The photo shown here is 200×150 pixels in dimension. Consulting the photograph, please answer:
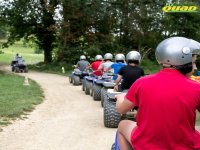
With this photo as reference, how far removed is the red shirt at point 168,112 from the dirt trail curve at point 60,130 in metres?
3.86

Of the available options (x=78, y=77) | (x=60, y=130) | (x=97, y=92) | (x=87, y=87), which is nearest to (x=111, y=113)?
(x=60, y=130)

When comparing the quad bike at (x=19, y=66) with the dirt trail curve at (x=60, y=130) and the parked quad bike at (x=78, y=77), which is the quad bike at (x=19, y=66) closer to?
the parked quad bike at (x=78, y=77)

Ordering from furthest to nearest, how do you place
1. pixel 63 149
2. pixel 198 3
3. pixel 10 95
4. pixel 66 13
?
pixel 198 3, pixel 66 13, pixel 10 95, pixel 63 149

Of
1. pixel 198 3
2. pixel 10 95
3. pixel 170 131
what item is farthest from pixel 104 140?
pixel 198 3

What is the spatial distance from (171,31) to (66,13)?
8.61m

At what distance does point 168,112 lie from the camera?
3.48 m

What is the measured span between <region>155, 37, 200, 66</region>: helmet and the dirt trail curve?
3995 millimetres

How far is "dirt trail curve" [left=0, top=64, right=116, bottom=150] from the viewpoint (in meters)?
7.56

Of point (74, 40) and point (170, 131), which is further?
point (74, 40)

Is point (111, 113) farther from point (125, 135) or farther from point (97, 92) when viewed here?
point (97, 92)

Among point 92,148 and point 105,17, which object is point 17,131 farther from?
point 105,17

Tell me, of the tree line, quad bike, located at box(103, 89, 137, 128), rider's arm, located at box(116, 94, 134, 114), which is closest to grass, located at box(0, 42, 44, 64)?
the tree line

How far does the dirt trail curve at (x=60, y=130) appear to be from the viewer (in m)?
7.56

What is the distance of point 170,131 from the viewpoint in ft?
11.4
